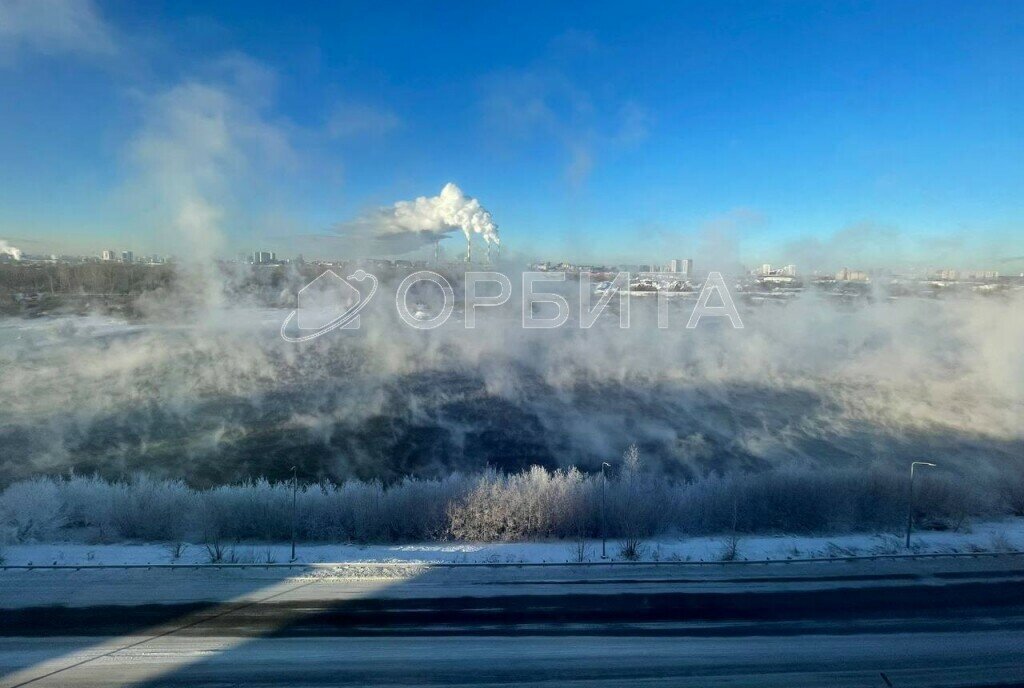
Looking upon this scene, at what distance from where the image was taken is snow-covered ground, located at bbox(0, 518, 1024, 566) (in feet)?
22.4

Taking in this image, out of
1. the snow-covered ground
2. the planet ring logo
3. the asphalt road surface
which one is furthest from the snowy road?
the planet ring logo

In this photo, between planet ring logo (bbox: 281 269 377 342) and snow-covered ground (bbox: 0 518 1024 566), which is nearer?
snow-covered ground (bbox: 0 518 1024 566)

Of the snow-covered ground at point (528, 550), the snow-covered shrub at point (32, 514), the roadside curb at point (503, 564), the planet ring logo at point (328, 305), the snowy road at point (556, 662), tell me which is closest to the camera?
the snowy road at point (556, 662)

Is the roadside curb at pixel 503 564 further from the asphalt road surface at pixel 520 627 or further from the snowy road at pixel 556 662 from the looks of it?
the snowy road at pixel 556 662

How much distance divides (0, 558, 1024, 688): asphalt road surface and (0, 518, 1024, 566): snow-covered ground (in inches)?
15.0

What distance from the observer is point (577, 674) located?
15.3ft

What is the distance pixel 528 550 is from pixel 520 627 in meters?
2.02

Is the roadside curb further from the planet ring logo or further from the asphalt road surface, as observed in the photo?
the planet ring logo

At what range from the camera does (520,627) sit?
5391 mm

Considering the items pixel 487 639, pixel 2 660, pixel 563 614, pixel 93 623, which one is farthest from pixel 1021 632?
pixel 2 660

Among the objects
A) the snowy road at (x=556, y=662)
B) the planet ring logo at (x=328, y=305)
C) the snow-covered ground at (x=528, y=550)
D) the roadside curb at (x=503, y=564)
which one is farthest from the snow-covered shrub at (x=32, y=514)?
the planet ring logo at (x=328, y=305)

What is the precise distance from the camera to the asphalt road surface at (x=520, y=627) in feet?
15.3

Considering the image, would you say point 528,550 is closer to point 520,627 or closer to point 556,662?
point 520,627

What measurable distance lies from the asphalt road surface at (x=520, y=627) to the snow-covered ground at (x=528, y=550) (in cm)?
38
